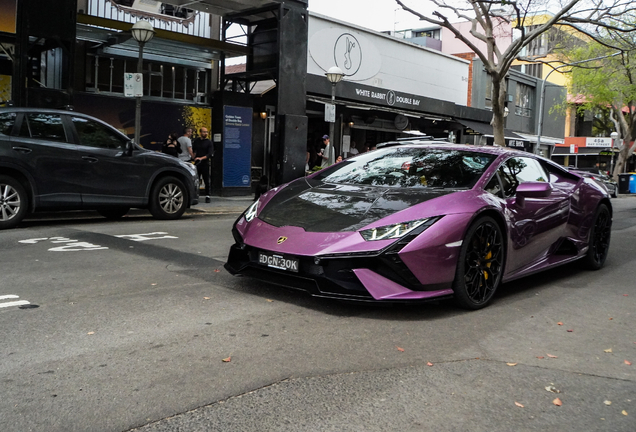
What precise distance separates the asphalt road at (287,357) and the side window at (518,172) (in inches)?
39.6

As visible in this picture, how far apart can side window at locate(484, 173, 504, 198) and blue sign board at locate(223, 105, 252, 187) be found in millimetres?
13621

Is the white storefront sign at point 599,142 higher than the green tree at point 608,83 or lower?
lower

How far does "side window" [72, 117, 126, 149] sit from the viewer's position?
9719mm

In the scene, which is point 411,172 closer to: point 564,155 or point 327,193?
point 327,193

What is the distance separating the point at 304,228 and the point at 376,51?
20.0 metres

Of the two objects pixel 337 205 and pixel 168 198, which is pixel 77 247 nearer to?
pixel 168 198

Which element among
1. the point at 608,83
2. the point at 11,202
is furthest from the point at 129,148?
the point at 608,83

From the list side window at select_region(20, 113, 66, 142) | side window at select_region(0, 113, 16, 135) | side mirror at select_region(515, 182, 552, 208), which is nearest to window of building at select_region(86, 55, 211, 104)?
side window at select_region(20, 113, 66, 142)

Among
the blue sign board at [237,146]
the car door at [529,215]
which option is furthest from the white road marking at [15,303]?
the blue sign board at [237,146]

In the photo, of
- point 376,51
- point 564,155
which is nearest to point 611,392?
point 376,51

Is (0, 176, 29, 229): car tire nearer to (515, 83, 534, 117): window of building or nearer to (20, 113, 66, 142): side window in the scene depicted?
(20, 113, 66, 142): side window

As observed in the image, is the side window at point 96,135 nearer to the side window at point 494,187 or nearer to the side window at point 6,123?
the side window at point 6,123

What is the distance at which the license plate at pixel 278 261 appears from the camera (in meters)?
4.61

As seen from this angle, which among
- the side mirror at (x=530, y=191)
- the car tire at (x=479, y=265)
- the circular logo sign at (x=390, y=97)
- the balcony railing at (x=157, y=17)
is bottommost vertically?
the car tire at (x=479, y=265)
